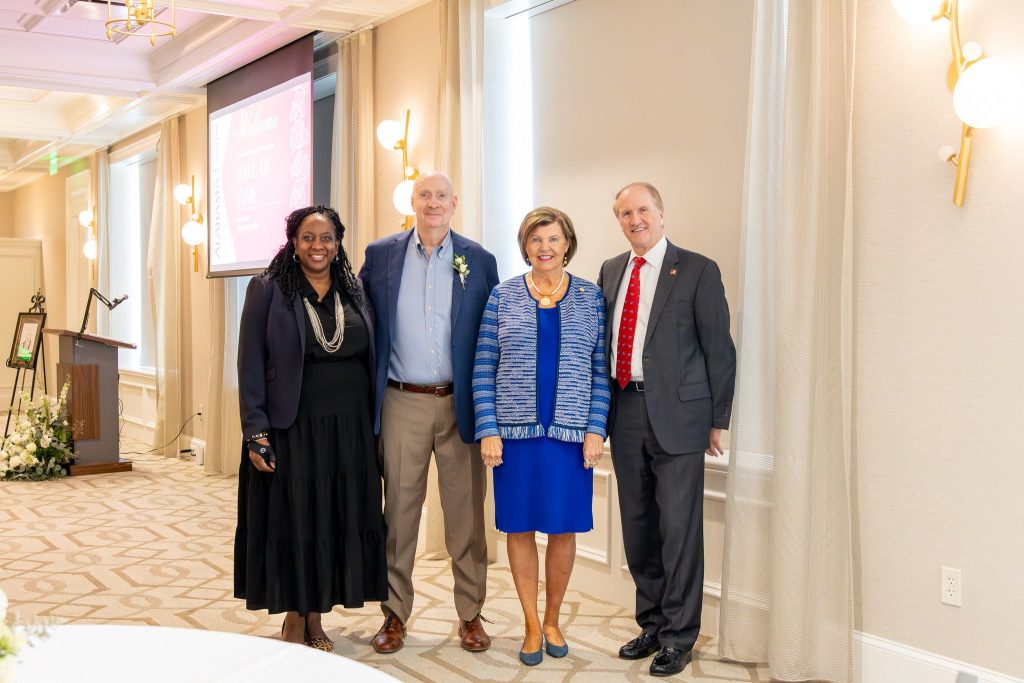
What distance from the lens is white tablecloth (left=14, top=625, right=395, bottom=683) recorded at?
4.78ft

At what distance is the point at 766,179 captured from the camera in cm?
331

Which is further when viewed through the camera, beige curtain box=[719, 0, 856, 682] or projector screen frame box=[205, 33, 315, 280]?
projector screen frame box=[205, 33, 315, 280]

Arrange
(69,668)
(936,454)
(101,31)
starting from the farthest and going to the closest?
(101,31)
(936,454)
(69,668)

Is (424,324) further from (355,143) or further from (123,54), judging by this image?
(123,54)

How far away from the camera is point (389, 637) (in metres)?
3.54

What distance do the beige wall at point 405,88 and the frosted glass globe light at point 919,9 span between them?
2817 mm

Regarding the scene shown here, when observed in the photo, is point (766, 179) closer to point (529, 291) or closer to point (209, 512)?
point (529, 291)

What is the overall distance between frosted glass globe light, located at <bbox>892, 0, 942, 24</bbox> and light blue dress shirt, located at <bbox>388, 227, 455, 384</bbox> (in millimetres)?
1709

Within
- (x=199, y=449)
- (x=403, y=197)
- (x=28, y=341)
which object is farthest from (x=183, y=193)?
(x=403, y=197)

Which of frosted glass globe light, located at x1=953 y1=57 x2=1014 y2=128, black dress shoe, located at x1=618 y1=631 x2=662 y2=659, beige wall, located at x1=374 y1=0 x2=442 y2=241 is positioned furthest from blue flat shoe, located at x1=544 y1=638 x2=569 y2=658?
beige wall, located at x1=374 y1=0 x2=442 y2=241

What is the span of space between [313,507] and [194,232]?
16.7 feet

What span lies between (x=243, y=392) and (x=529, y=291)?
1.05 meters

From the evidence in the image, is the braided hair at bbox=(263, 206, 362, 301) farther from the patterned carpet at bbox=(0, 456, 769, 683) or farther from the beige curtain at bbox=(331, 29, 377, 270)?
the beige curtain at bbox=(331, 29, 377, 270)

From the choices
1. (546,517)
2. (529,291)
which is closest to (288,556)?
(546,517)
